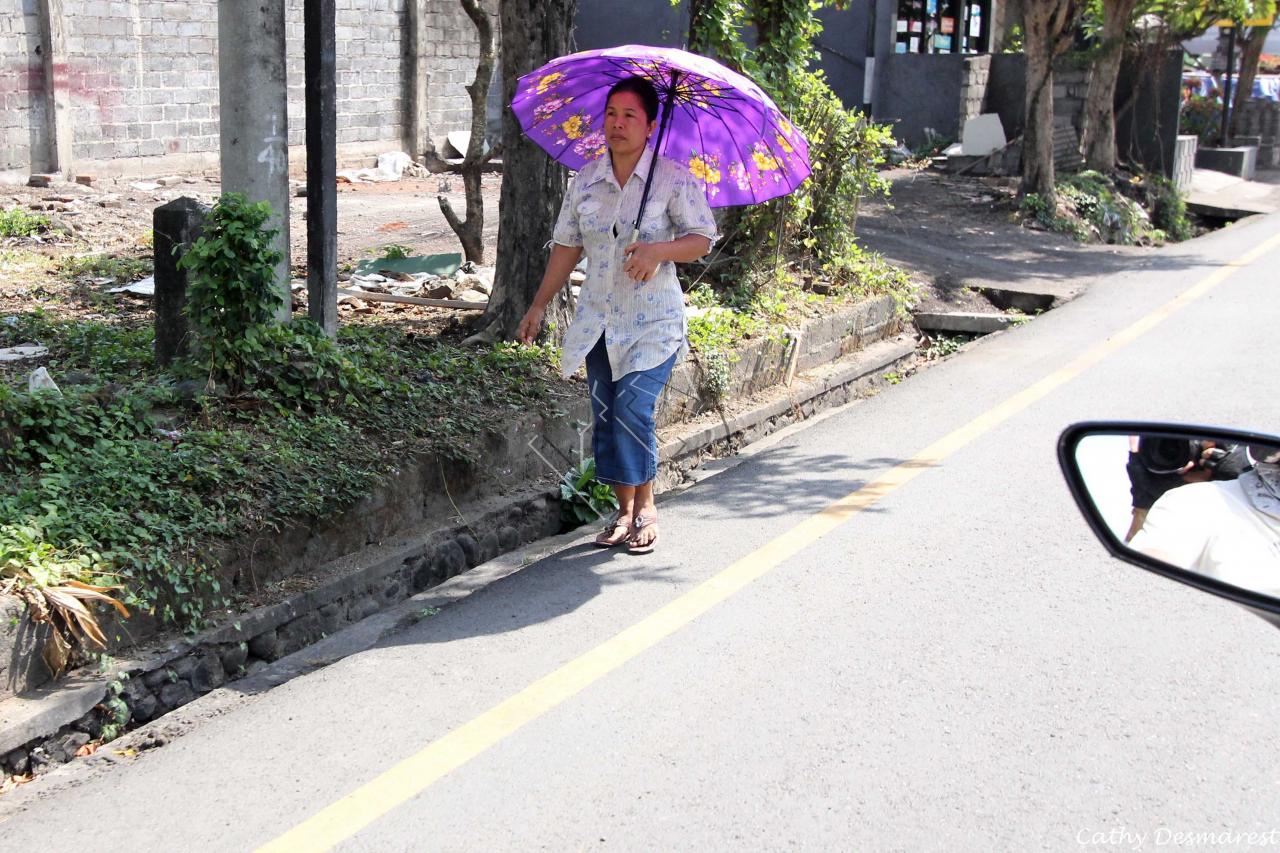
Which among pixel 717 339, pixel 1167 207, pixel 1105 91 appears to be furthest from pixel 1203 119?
pixel 717 339

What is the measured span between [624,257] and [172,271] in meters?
2.27

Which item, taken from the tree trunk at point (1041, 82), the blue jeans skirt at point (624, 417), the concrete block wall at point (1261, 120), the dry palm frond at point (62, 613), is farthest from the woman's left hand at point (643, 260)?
the concrete block wall at point (1261, 120)

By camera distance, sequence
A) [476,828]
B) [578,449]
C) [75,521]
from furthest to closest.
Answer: [578,449], [75,521], [476,828]

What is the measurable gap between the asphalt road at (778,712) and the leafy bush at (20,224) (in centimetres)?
678

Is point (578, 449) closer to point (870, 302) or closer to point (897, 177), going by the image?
point (870, 302)

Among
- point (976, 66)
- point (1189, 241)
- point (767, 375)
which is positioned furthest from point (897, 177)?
point (767, 375)

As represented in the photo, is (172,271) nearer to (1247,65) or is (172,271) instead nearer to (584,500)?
(584,500)

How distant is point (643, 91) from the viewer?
531 centimetres

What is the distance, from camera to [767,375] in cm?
838

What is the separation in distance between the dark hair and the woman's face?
0.05 feet

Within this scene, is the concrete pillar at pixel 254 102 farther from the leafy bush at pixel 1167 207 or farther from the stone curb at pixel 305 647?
the leafy bush at pixel 1167 207

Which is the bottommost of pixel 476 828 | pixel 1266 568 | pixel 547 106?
pixel 476 828

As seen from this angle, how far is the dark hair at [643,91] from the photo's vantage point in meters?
5.28

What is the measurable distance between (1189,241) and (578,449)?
11.9 metres
